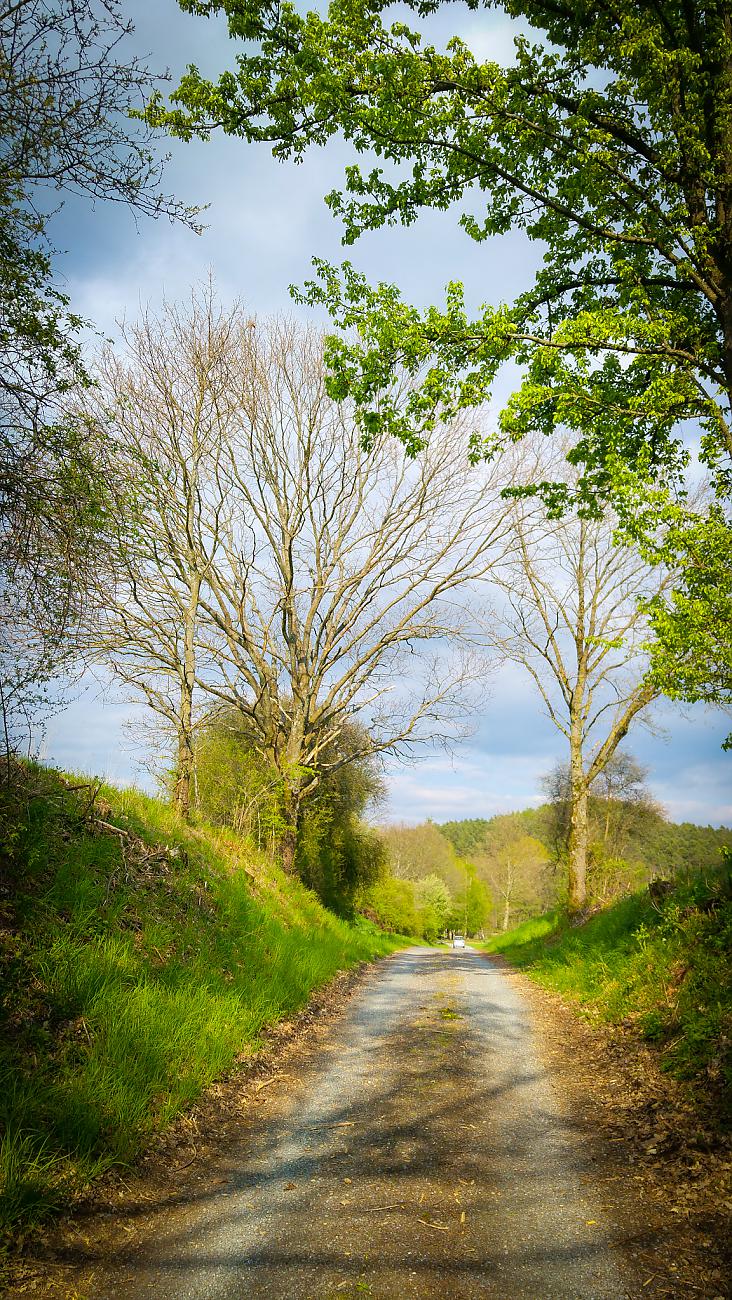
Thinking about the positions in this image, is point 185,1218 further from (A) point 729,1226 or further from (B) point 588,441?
(B) point 588,441

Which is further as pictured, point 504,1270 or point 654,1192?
point 654,1192

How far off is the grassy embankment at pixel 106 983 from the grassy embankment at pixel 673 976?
386 cm

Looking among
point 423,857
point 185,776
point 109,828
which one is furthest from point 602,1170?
point 423,857

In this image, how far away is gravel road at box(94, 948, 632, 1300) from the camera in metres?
2.86

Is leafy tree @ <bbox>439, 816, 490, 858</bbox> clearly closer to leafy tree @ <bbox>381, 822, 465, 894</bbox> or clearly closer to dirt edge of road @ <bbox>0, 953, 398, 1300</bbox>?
leafy tree @ <bbox>381, 822, 465, 894</bbox>

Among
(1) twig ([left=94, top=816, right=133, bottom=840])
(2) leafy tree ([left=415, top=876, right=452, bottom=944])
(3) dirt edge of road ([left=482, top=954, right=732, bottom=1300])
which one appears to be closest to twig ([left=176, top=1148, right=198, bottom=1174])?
(3) dirt edge of road ([left=482, top=954, right=732, bottom=1300])

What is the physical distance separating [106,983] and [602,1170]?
11.9ft

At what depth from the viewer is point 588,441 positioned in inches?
308

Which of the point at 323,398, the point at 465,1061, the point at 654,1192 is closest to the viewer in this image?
the point at 654,1192

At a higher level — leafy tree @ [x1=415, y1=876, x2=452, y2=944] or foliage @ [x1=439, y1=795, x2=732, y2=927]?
foliage @ [x1=439, y1=795, x2=732, y2=927]

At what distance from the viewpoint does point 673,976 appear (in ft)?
21.8

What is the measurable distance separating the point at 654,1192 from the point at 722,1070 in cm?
133

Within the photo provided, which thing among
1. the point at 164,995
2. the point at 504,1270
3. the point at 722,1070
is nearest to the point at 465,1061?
the point at 722,1070

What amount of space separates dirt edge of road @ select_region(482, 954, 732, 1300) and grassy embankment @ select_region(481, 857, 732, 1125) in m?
0.25
